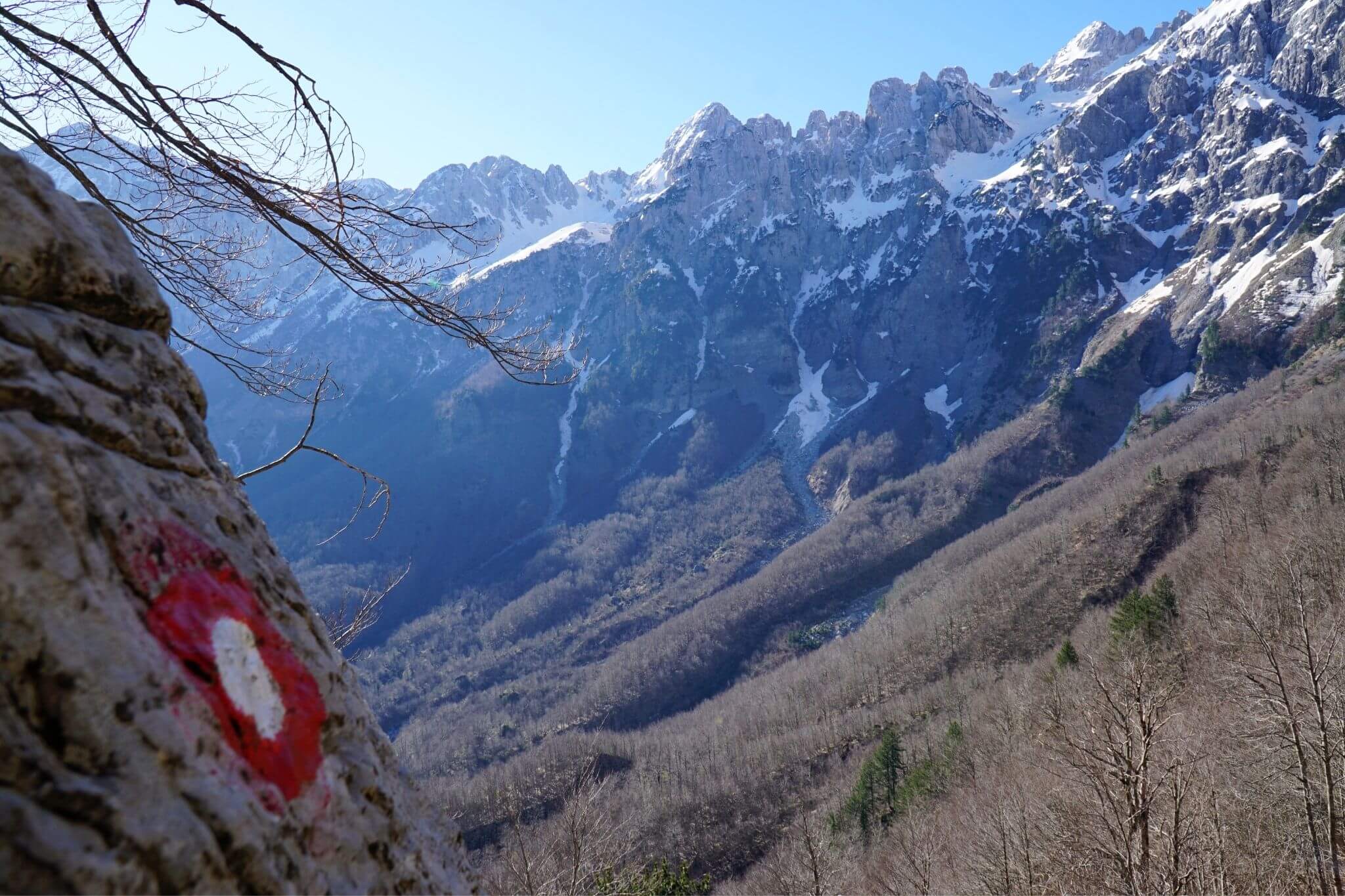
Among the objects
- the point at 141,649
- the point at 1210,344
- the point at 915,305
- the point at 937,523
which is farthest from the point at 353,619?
the point at 915,305

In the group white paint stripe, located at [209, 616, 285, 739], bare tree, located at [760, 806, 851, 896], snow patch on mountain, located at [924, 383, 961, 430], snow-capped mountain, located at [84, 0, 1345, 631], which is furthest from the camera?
snow patch on mountain, located at [924, 383, 961, 430]

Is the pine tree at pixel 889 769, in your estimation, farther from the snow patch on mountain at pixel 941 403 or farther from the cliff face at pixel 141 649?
the snow patch on mountain at pixel 941 403

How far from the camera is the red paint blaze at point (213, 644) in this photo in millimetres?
2277

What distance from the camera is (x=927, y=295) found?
164375mm

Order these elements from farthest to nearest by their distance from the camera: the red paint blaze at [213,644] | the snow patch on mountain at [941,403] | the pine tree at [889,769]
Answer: the snow patch on mountain at [941,403] < the pine tree at [889,769] < the red paint blaze at [213,644]

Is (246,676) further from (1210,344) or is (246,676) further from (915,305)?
(915,305)

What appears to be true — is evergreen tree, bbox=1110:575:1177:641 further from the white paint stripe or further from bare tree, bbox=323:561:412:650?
the white paint stripe

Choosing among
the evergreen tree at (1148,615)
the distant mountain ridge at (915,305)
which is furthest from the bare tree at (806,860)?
the distant mountain ridge at (915,305)

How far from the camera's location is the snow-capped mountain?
117875mm

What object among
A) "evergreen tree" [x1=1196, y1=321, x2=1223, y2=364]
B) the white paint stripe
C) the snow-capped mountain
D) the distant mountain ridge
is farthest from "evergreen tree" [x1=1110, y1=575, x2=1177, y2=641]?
"evergreen tree" [x1=1196, y1=321, x2=1223, y2=364]

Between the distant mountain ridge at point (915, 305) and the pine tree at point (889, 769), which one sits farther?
the distant mountain ridge at point (915, 305)

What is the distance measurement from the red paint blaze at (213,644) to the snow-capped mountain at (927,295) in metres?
125

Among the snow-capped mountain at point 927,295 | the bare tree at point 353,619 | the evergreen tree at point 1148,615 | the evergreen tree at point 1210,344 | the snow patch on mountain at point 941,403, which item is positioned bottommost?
the evergreen tree at point 1148,615

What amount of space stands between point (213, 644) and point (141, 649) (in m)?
0.35
